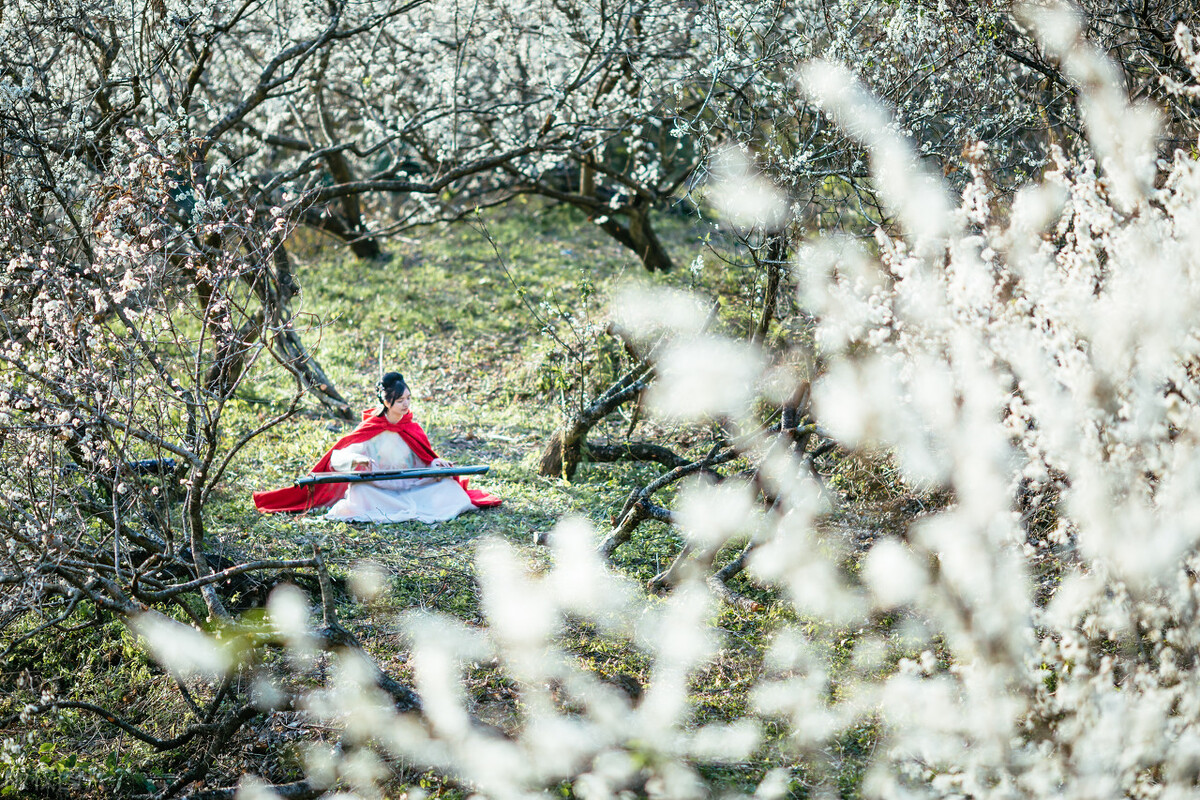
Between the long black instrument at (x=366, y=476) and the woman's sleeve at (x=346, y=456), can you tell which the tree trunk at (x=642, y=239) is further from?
the long black instrument at (x=366, y=476)

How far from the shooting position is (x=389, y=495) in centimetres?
654

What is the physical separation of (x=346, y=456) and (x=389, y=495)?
0.41 meters

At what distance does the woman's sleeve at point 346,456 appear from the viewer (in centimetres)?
661

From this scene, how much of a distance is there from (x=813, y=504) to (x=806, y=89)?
8.47ft

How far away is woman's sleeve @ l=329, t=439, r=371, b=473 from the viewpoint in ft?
21.7

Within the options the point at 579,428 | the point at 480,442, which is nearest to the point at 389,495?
the point at 579,428

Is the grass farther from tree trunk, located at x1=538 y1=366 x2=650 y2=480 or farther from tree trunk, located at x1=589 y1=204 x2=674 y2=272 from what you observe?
tree trunk, located at x1=589 y1=204 x2=674 y2=272

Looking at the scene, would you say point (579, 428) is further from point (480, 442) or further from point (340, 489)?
point (340, 489)

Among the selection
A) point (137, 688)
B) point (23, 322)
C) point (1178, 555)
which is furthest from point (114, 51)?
point (1178, 555)

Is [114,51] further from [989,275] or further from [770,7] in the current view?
[989,275]

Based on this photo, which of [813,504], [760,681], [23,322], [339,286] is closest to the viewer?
[760,681]

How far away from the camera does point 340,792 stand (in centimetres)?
370

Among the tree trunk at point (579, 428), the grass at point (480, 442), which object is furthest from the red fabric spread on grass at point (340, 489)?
the tree trunk at point (579, 428)

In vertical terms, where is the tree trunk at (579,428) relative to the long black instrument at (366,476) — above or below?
above
